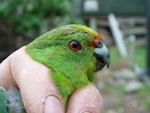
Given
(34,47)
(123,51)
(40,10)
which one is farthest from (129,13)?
(34,47)

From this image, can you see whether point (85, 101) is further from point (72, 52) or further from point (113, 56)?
point (113, 56)

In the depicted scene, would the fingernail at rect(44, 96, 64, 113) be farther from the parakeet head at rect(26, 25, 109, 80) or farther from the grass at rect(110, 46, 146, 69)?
the grass at rect(110, 46, 146, 69)

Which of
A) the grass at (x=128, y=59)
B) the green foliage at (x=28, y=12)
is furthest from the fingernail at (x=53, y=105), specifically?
the grass at (x=128, y=59)

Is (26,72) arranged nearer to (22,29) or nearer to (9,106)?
(9,106)

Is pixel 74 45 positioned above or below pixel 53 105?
above

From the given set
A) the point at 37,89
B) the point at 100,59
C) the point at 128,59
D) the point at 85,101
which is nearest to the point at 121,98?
the point at 128,59

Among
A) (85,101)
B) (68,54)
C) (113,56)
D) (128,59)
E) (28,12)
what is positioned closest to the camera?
(85,101)

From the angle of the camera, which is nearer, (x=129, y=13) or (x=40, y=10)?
(x=40, y=10)
